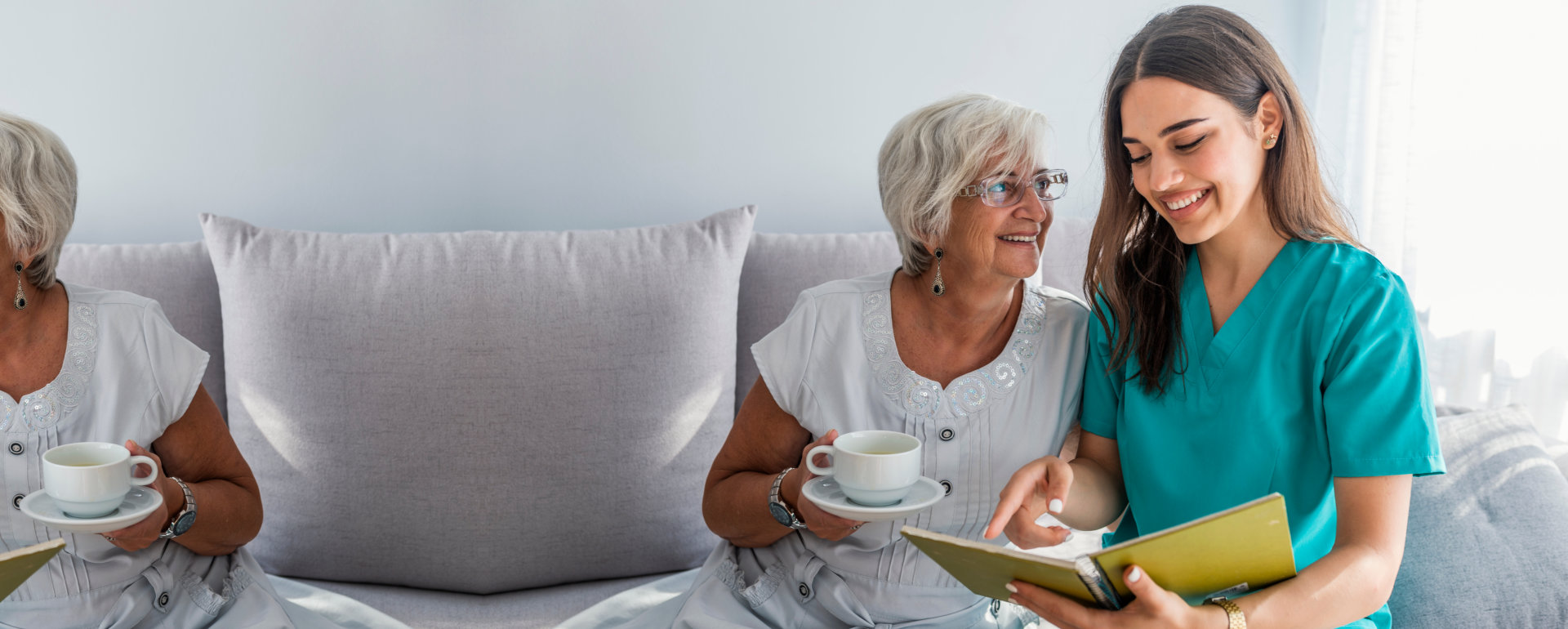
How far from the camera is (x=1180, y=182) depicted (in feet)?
3.72

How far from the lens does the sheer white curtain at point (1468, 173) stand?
1856 mm

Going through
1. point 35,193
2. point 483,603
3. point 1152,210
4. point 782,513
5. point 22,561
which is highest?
point 35,193

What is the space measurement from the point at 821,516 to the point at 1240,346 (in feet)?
1.75

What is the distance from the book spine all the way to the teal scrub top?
0.33 metres

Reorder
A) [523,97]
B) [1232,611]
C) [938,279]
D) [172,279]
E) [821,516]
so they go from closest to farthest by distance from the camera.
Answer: [1232,611], [821,516], [938,279], [172,279], [523,97]

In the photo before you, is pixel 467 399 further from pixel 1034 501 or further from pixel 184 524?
pixel 1034 501

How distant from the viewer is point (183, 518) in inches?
47.0

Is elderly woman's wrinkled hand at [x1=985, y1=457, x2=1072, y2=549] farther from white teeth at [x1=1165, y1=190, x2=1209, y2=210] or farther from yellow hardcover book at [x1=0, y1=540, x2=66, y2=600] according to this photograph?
yellow hardcover book at [x1=0, y1=540, x2=66, y2=600]

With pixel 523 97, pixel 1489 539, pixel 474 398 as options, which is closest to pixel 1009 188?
pixel 1489 539

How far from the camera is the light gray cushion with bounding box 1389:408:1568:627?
1.36 meters

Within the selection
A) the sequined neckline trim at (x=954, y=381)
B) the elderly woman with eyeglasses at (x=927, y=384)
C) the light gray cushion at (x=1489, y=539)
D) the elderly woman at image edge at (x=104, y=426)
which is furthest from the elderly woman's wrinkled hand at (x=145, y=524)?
the light gray cushion at (x=1489, y=539)

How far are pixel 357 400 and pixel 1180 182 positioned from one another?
1.28 metres

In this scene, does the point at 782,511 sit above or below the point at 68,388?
below

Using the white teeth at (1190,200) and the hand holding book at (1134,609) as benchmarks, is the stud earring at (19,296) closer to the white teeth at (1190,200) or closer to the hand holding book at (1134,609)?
the hand holding book at (1134,609)
